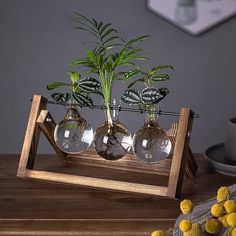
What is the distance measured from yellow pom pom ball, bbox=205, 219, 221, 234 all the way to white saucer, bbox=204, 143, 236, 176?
433mm

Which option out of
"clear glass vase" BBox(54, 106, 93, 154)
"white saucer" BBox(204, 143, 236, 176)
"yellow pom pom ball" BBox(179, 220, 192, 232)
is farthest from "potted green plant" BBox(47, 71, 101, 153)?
"yellow pom pom ball" BBox(179, 220, 192, 232)

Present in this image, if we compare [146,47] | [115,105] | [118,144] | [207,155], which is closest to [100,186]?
[118,144]

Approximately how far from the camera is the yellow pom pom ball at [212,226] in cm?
108

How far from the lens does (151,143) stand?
4.57 ft

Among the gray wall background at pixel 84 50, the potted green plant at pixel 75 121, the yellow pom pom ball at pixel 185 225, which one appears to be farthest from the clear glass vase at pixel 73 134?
the gray wall background at pixel 84 50

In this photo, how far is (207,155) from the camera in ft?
5.36

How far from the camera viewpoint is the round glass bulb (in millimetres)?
1445

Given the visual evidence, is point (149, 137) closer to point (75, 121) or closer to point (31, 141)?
point (75, 121)

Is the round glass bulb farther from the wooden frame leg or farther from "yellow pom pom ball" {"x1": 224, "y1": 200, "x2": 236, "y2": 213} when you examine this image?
"yellow pom pom ball" {"x1": 224, "y1": 200, "x2": 236, "y2": 213}

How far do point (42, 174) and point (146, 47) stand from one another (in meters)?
1.47

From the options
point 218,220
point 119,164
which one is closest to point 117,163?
point 119,164

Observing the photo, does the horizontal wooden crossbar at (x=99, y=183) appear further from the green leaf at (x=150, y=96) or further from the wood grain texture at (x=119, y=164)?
the green leaf at (x=150, y=96)

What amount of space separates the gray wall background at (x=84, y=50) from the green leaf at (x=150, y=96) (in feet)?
4.67

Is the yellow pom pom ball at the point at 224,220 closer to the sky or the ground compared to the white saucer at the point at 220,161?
closer to the ground
